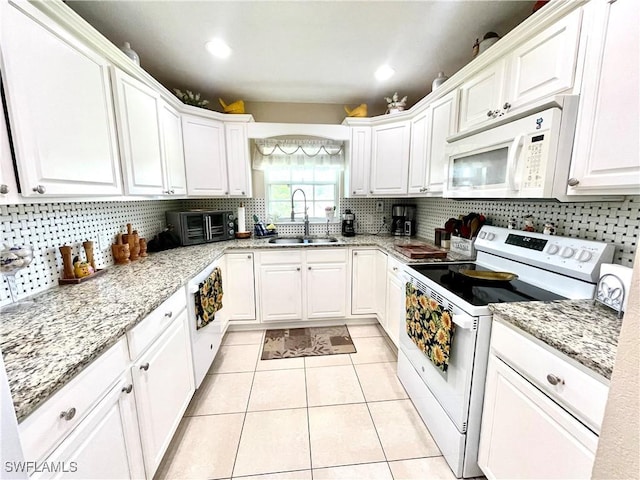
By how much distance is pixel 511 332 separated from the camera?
108cm

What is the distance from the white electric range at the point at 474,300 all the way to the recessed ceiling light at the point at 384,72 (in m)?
1.68

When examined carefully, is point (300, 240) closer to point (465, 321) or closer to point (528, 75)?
point (465, 321)

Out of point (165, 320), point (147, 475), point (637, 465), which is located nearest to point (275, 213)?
point (165, 320)

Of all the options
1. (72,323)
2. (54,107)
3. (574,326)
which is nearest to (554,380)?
(574,326)

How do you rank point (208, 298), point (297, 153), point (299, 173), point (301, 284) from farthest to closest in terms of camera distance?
point (299, 173), point (297, 153), point (301, 284), point (208, 298)

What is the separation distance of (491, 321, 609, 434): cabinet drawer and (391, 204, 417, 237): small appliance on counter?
6.83 ft

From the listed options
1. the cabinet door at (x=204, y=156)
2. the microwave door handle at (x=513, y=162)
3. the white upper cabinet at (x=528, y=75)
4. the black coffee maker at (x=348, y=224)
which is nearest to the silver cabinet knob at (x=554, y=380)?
the microwave door handle at (x=513, y=162)

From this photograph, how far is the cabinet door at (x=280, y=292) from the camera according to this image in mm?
2705

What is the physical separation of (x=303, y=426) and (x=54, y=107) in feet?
6.97

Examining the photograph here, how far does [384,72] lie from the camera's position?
235cm

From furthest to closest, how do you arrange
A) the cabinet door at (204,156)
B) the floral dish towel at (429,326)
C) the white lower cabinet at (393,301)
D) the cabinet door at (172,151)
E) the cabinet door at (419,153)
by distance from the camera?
Result: 1. the cabinet door at (204,156)
2. the cabinet door at (419,153)
3. the white lower cabinet at (393,301)
4. the cabinet door at (172,151)
5. the floral dish towel at (429,326)

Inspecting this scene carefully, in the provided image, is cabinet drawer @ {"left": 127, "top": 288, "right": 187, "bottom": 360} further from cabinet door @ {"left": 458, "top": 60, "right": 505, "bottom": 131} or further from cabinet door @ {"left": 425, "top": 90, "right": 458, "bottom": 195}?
cabinet door @ {"left": 458, "top": 60, "right": 505, "bottom": 131}

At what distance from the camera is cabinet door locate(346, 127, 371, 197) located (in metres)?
2.88

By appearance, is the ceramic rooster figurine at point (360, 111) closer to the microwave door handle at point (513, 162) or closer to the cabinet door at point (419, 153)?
the cabinet door at point (419, 153)
